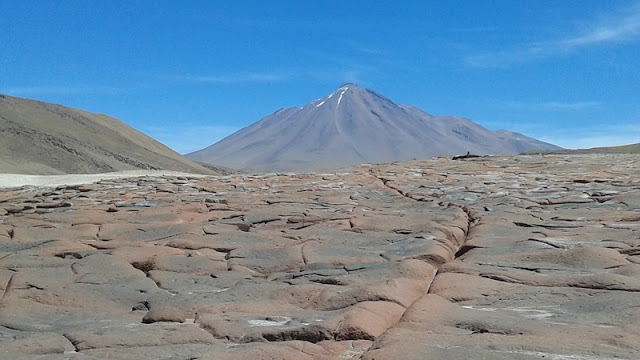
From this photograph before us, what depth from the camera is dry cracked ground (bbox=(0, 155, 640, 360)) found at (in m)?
4.46

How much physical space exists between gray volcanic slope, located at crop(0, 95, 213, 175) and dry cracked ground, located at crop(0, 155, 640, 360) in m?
48.5

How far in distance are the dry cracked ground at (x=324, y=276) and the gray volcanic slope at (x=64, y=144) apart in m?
48.5

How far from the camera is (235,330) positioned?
4781 millimetres

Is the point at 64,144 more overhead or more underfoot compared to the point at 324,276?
more overhead

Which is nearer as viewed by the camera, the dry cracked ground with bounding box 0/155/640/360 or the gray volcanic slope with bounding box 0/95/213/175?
the dry cracked ground with bounding box 0/155/640/360

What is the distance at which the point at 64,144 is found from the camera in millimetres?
69562

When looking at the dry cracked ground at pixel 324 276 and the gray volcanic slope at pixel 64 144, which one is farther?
the gray volcanic slope at pixel 64 144

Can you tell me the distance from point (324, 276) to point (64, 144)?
68.4 meters

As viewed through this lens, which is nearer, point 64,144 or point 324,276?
point 324,276

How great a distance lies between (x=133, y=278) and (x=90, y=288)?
0.50 m

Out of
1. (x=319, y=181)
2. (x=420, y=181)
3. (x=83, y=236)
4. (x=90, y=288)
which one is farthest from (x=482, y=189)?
(x=90, y=288)

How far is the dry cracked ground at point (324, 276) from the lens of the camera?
446 centimetres

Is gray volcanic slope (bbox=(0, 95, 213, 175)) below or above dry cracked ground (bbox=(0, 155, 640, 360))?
above

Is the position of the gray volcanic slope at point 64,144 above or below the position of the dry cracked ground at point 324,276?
above
